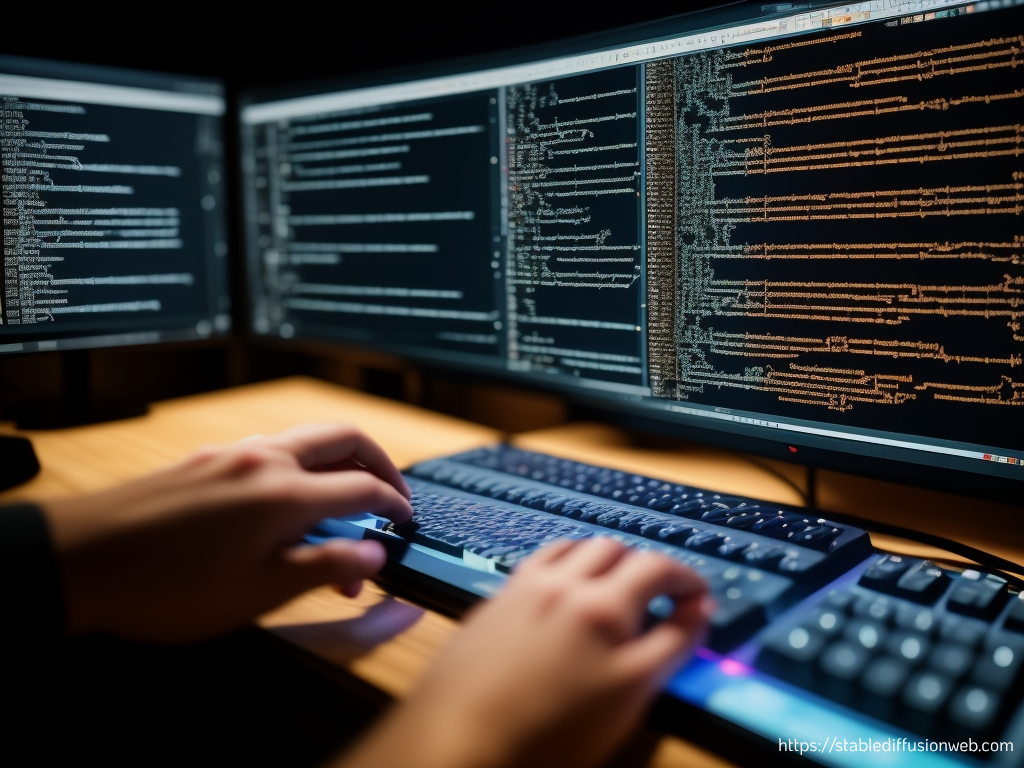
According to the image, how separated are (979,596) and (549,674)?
0.83 ft

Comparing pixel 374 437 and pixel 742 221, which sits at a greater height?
pixel 742 221

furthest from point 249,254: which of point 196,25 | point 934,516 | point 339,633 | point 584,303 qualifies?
point 934,516

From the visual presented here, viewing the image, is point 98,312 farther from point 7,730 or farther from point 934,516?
A: point 934,516

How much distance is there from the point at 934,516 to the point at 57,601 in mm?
667

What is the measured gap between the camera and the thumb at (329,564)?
0.46 metres

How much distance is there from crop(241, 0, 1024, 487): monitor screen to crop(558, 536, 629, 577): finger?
0.93ft

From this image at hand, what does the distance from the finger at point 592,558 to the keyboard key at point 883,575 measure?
0.49ft

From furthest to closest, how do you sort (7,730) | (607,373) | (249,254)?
(249,254)
(607,373)
(7,730)

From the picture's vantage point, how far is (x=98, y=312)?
972 mm

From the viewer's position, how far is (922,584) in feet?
1.42

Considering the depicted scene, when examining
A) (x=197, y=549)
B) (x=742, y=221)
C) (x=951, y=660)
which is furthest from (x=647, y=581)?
(x=742, y=221)

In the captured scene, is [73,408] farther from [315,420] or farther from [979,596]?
[979,596]

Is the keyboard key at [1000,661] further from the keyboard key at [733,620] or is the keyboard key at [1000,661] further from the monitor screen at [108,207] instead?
the monitor screen at [108,207]

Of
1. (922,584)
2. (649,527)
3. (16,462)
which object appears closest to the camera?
(922,584)
